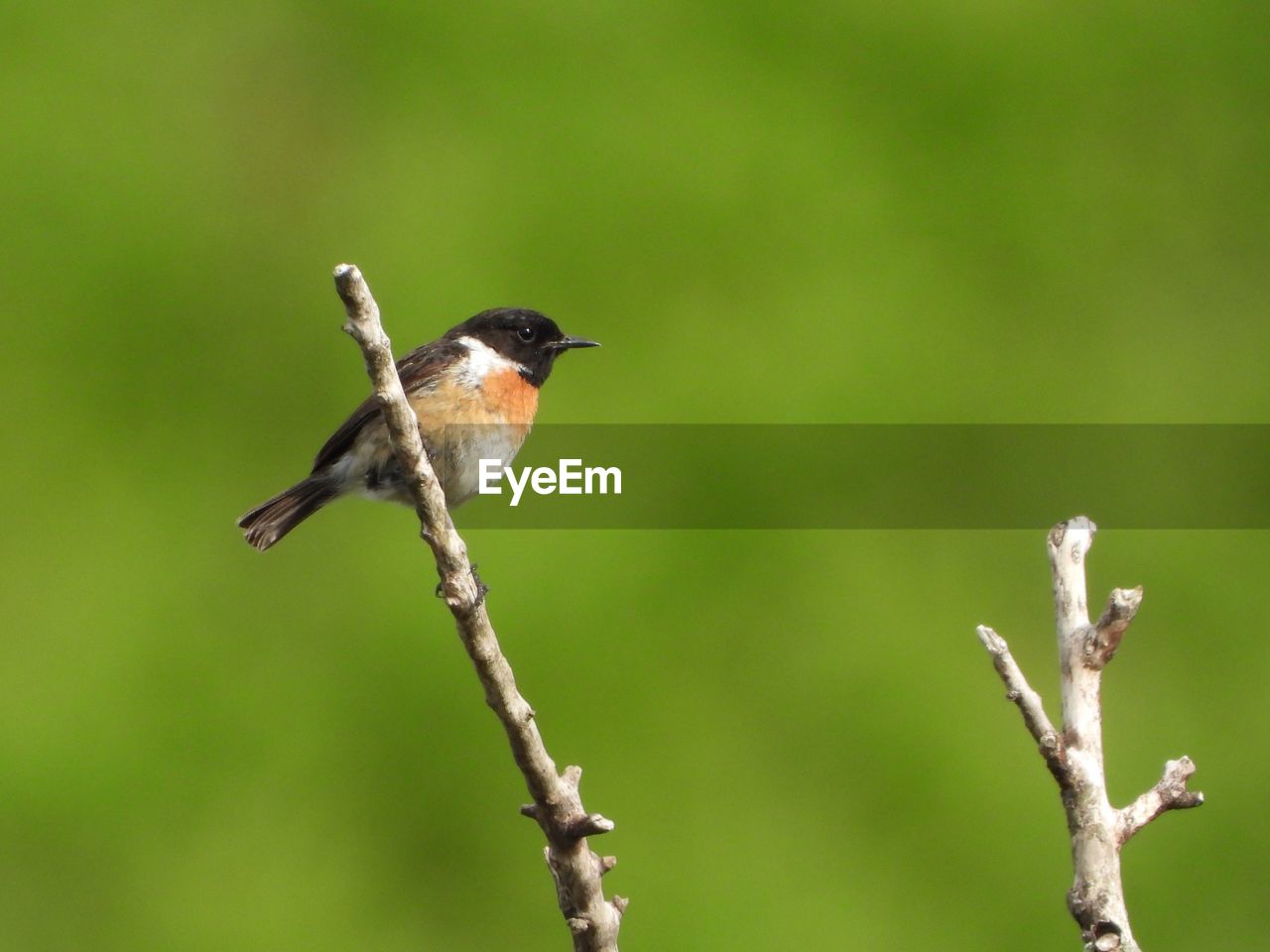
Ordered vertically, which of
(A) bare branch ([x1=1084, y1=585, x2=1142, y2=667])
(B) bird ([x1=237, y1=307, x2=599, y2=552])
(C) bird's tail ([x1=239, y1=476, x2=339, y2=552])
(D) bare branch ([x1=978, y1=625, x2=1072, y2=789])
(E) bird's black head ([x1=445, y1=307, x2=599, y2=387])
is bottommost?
(D) bare branch ([x1=978, y1=625, x2=1072, y2=789])

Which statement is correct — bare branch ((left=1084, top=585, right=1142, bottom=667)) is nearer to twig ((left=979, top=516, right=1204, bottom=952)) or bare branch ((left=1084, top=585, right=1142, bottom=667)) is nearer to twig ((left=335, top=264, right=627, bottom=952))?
twig ((left=979, top=516, right=1204, bottom=952))

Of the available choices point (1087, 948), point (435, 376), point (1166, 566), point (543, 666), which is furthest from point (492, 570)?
point (1087, 948)

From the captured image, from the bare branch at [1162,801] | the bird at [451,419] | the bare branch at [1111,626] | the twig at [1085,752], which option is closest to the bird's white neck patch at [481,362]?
the bird at [451,419]

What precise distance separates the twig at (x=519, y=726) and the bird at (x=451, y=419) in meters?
1.20

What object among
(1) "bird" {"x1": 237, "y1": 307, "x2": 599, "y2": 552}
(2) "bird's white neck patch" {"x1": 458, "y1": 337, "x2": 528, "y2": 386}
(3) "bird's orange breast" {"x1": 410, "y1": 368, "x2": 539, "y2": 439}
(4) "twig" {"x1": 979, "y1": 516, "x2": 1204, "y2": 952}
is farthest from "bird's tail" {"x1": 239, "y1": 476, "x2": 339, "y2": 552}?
(4) "twig" {"x1": 979, "y1": 516, "x2": 1204, "y2": 952}

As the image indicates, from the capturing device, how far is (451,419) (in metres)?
3.88

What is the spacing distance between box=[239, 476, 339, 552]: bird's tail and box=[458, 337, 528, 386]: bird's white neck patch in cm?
46

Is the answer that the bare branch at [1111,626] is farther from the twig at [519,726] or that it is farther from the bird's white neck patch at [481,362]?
the bird's white neck patch at [481,362]

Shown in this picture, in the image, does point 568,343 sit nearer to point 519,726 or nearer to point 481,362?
point 481,362

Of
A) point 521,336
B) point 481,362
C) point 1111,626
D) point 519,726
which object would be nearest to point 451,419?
point 481,362

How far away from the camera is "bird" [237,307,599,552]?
3.74 m

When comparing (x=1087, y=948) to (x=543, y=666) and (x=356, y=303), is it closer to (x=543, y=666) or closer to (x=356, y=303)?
(x=356, y=303)

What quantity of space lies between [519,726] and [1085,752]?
34.8 inches

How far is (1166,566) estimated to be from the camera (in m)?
6.06
